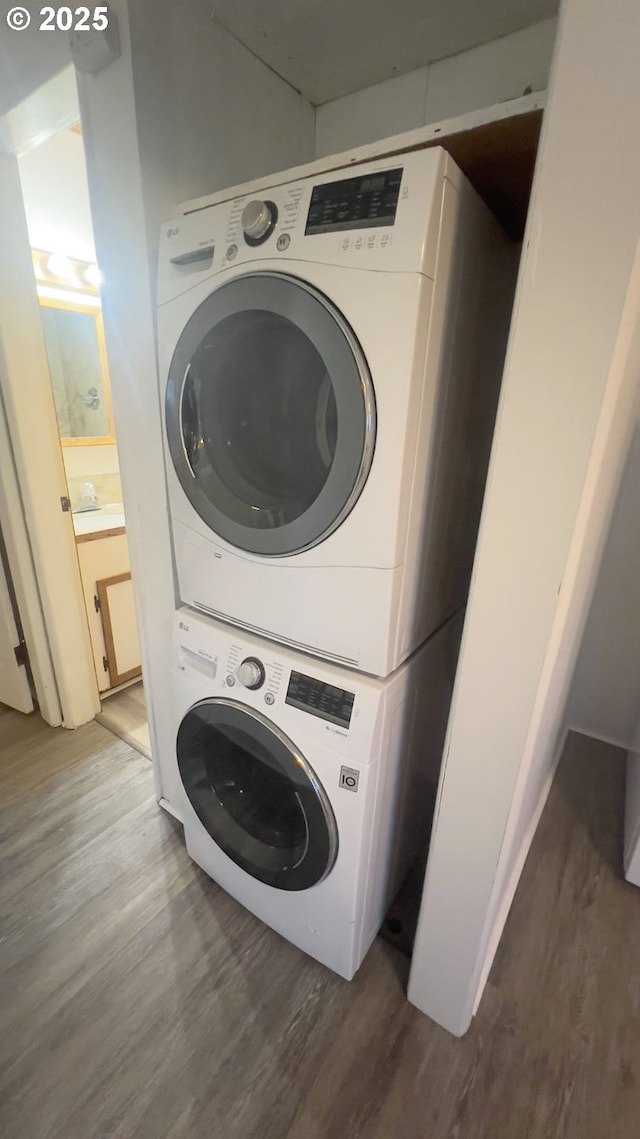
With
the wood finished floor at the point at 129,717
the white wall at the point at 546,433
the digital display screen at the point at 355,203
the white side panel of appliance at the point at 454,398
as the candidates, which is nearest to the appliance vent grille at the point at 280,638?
the white side panel of appliance at the point at 454,398

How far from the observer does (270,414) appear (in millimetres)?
933

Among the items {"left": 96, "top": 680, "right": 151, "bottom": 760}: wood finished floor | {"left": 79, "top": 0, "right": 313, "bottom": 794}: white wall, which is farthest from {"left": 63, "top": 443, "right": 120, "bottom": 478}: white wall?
{"left": 79, "top": 0, "right": 313, "bottom": 794}: white wall

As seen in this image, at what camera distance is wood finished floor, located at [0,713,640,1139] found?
954 millimetres

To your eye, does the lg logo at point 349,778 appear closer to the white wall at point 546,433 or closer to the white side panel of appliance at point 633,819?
the white wall at point 546,433

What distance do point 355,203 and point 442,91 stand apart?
0.86 meters

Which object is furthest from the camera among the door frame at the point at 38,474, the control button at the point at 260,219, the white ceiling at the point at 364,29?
the door frame at the point at 38,474

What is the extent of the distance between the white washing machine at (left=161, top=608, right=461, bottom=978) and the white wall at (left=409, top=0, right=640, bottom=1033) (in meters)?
0.15

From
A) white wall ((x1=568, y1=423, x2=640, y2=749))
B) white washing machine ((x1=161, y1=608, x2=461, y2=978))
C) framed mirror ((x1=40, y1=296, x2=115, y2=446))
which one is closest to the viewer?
white washing machine ((x1=161, y1=608, x2=461, y2=978))

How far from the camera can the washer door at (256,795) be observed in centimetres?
99

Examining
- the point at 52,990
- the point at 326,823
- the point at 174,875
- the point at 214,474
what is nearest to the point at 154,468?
the point at 214,474

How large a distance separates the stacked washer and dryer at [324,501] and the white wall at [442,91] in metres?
0.54

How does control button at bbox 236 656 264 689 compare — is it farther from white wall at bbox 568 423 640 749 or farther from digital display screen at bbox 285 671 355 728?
white wall at bbox 568 423 640 749

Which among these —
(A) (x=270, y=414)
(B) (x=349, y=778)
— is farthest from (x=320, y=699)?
(A) (x=270, y=414)

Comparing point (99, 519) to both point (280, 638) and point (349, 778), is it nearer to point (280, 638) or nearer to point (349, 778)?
point (280, 638)
